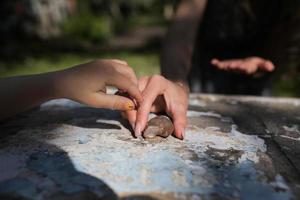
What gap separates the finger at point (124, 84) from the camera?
1309 millimetres

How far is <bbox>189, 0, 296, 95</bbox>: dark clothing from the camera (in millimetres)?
2225

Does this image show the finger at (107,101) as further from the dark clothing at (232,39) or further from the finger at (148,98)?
the dark clothing at (232,39)

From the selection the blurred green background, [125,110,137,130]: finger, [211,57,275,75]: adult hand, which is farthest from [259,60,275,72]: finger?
the blurred green background

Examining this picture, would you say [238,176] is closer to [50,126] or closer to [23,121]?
[50,126]

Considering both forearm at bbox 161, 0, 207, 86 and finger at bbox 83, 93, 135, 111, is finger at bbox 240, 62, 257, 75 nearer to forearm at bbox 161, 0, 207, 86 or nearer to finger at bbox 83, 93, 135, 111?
forearm at bbox 161, 0, 207, 86

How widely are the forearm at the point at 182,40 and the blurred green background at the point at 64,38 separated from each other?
10.4 ft

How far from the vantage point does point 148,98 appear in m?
1.36

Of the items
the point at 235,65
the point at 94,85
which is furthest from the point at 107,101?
the point at 235,65

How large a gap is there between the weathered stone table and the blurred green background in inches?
155

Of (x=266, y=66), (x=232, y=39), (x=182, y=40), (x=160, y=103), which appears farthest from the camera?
(x=232, y=39)

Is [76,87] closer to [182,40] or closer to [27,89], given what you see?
[27,89]

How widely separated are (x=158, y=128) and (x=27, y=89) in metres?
0.38

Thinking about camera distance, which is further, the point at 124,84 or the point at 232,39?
the point at 232,39

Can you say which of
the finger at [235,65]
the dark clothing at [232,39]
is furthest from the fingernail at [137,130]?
the dark clothing at [232,39]
